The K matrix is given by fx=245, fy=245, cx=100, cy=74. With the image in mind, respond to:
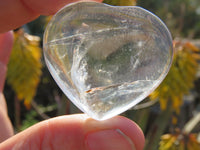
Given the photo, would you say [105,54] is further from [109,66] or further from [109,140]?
[109,140]

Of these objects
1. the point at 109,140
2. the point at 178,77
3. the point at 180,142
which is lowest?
the point at 180,142

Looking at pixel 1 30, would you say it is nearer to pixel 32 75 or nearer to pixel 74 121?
pixel 74 121

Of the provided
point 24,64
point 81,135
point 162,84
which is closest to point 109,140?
point 81,135

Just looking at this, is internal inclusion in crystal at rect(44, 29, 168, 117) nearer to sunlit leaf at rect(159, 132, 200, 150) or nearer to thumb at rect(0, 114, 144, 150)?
thumb at rect(0, 114, 144, 150)

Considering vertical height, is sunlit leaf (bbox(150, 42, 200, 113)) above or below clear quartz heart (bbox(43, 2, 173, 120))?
below

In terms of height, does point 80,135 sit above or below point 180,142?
above

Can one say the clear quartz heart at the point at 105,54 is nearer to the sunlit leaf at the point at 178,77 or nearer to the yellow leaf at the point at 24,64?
the sunlit leaf at the point at 178,77

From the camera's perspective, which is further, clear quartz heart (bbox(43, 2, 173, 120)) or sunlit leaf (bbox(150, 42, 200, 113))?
sunlit leaf (bbox(150, 42, 200, 113))

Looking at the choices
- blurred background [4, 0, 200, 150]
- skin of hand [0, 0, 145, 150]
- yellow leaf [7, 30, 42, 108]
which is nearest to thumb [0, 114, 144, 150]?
skin of hand [0, 0, 145, 150]
